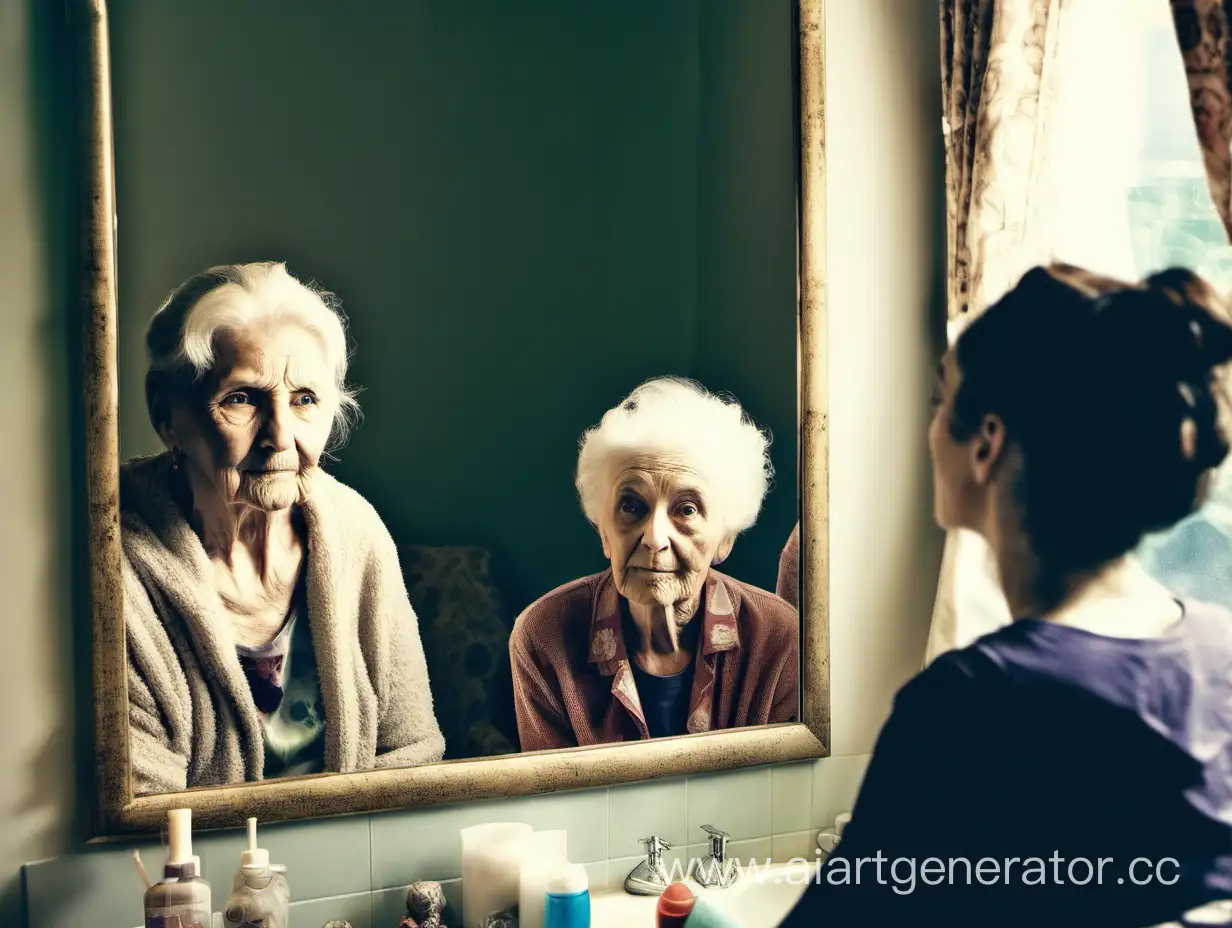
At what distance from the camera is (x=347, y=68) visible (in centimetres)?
130

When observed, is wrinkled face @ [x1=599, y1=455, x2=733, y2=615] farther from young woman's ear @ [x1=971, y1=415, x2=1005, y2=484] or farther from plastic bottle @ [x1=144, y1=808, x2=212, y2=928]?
plastic bottle @ [x1=144, y1=808, x2=212, y2=928]

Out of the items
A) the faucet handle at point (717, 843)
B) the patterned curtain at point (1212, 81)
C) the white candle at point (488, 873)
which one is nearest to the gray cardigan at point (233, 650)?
the white candle at point (488, 873)

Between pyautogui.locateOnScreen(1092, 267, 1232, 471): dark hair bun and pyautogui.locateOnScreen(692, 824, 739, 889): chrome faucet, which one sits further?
pyautogui.locateOnScreen(692, 824, 739, 889): chrome faucet

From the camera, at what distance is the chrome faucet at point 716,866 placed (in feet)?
4.82

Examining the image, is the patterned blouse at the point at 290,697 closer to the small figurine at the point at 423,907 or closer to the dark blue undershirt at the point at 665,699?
the small figurine at the point at 423,907

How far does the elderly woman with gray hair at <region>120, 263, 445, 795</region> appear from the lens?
1255 mm

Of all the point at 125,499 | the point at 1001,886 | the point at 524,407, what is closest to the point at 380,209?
the point at 524,407

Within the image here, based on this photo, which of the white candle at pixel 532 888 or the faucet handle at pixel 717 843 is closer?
the white candle at pixel 532 888

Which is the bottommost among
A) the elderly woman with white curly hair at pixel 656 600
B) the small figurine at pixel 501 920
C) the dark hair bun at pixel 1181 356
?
the small figurine at pixel 501 920

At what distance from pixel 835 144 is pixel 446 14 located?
55 cm

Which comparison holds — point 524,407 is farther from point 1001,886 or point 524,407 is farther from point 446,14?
point 1001,886

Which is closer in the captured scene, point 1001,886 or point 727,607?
point 1001,886

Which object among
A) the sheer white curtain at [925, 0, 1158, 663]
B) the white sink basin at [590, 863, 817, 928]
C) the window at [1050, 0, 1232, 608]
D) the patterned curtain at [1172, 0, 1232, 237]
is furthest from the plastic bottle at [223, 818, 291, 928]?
the patterned curtain at [1172, 0, 1232, 237]

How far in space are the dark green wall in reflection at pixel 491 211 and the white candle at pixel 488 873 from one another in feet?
0.94
